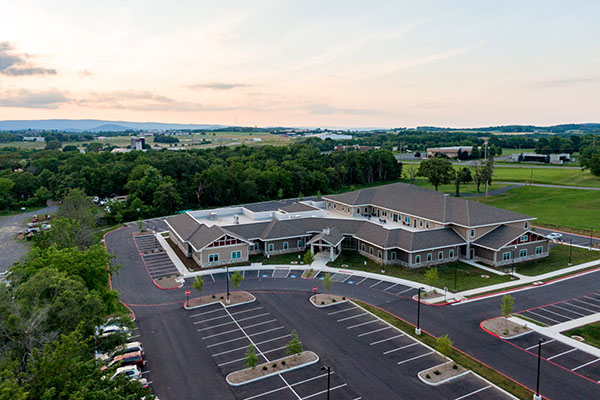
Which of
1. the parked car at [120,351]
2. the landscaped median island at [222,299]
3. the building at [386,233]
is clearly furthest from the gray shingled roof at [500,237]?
the parked car at [120,351]

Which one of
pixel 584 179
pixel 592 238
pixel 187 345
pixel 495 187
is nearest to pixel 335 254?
pixel 187 345

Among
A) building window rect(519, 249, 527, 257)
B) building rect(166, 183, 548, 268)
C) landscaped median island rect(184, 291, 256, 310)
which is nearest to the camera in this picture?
landscaped median island rect(184, 291, 256, 310)

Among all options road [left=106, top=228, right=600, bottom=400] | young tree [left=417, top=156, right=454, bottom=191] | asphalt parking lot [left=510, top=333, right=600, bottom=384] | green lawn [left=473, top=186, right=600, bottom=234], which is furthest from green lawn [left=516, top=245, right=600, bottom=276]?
young tree [left=417, top=156, right=454, bottom=191]

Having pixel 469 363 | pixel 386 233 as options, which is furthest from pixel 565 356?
pixel 386 233

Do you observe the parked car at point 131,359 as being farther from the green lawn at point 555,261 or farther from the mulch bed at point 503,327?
the green lawn at point 555,261

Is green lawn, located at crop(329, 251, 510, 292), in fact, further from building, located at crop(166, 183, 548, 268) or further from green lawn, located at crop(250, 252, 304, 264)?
green lawn, located at crop(250, 252, 304, 264)

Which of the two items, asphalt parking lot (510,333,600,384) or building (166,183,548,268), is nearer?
asphalt parking lot (510,333,600,384)
